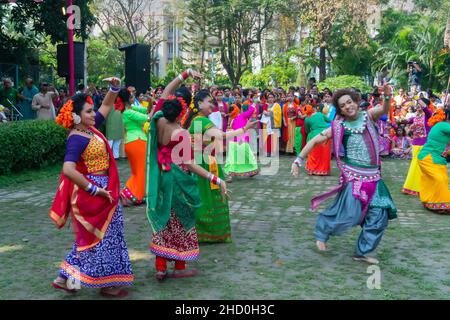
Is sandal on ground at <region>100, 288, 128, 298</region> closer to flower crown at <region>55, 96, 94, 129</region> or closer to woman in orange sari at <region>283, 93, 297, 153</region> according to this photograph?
flower crown at <region>55, 96, 94, 129</region>

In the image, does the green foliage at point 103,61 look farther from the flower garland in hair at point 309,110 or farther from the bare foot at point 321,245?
Answer: the bare foot at point 321,245

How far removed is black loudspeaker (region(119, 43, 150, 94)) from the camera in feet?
41.1

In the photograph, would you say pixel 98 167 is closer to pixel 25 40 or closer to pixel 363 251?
pixel 363 251

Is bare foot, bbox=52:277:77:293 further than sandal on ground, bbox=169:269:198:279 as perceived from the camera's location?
No

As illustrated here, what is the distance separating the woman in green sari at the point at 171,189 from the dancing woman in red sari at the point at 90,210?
1.38 feet

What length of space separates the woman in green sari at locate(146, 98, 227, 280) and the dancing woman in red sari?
42cm

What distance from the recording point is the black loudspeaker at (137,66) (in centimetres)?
1254

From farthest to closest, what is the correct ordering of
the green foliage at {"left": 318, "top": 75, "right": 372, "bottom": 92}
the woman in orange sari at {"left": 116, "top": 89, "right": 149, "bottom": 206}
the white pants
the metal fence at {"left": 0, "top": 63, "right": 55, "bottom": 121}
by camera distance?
the green foliage at {"left": 318, "top": 75, "right": 372, "bottom": 92}, the metal fence at {"left": 0, "top": 63, "right": 55, "bottom": 121}, the white pants, the woman in orange sari at {"left": 116, "top": 89, "right": 149, "bottom": 206}

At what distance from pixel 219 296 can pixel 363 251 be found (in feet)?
5.57

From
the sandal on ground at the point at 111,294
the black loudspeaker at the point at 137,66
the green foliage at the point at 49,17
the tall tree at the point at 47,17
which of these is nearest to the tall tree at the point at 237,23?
the tall tree at the point at 47,17

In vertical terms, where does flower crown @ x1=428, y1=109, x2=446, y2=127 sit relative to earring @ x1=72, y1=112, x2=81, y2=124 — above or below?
below

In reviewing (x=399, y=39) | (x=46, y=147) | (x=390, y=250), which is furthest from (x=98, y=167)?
(x=399, y=39)

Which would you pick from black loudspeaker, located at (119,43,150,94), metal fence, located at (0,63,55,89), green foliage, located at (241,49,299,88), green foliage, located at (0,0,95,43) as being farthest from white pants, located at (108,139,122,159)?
green foliage, located at (241,49,299,88)

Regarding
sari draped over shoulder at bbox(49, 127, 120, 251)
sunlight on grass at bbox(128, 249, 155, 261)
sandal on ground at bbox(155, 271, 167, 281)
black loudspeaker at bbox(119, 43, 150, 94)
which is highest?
black loudspeaker at bbox(119, 43, 150, 94)
